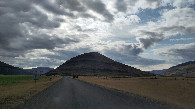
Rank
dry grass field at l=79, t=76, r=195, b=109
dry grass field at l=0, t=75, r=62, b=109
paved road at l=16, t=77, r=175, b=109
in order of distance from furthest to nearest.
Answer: dry grass field at l=79, t=76, r=195, b=109 → dry grass field at l=0, t=75, r=62, b=109 → paved road at l=16, t=77, r=175, b=109

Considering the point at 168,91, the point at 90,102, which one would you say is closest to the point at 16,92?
the point at 90,102

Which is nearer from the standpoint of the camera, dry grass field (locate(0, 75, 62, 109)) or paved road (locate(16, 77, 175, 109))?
paved road (locate(16, 77, 175, 109))

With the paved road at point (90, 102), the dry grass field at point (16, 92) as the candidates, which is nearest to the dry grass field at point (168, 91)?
the paved road at point (90, 102)

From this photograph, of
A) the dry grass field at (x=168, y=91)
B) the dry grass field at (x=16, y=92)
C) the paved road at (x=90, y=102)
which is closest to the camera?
the paved road at (x=90, y=102)

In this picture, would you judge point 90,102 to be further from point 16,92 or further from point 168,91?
point 168,91

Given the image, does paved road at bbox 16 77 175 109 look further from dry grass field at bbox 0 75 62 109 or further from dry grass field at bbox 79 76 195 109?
dry grass field at bbox 79 76 195 109

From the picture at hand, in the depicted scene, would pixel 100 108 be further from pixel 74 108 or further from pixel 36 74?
pixel 36 74

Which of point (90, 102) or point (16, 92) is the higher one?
point (90, 102)

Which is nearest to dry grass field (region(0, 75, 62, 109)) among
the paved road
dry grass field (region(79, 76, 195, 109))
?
the paved road

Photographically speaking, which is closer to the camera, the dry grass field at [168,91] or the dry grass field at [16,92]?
the dry grass field at [16,92]

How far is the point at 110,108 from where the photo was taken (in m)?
14.7

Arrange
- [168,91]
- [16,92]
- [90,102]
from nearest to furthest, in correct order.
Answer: [90,102] < [16,92] < [168,91]

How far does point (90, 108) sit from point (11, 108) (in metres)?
6.30

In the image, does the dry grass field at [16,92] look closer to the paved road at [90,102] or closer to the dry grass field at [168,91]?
the paved road at [90,102]
